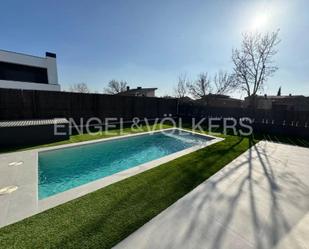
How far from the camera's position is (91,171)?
5.86 metres

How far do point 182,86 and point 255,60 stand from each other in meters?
17.4

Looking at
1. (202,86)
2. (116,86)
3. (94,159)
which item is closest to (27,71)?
(94,159)

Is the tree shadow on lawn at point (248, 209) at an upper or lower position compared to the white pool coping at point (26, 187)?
lower

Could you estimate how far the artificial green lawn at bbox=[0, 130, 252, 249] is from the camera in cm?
237

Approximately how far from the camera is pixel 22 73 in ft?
62.3

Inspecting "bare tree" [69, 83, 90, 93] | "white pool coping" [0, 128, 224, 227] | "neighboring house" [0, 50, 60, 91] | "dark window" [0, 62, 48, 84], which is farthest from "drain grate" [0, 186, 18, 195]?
"bare tree" [69, 83, 90, 93]

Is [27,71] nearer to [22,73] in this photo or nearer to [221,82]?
[22,73]

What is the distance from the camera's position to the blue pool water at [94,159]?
5.05 meters

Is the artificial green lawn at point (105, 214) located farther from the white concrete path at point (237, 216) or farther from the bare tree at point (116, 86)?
the bare tree at point (116, 86)

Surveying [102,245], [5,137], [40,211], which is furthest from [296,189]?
[5,137]

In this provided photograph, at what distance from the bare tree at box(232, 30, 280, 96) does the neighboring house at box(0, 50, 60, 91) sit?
767 inches

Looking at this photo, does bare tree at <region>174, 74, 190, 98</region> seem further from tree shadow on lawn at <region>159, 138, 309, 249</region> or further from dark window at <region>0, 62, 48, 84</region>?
tree shadow on lawn at <region>159, 138, 309, 249</region>

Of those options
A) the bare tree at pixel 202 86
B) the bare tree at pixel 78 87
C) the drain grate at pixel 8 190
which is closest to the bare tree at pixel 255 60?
the bare tree at pixel 202 86

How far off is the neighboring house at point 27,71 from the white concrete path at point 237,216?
20.8 m
